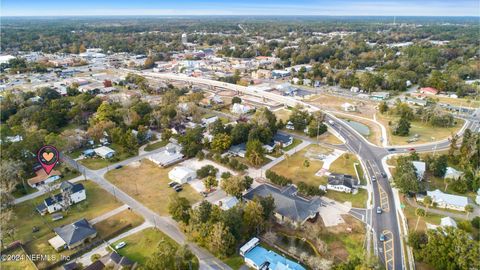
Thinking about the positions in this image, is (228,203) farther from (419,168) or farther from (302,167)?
(419,168)

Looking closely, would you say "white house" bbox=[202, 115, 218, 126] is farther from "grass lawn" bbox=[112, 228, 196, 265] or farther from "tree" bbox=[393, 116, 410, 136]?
"tree" bbox=[393, 116, 410, 136]

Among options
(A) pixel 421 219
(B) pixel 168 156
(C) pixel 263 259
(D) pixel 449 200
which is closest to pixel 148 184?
(B) pixel 168 156

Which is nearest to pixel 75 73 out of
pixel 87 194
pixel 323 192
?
pixel 87 194

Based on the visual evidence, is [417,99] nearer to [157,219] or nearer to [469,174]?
[469,174]

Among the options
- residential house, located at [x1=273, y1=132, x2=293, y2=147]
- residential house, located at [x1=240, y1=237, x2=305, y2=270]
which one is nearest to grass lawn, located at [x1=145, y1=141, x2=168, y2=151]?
residential house, located at [x1=273, y1=132, x2=293, y2=147]

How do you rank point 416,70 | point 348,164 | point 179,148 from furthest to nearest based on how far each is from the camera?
1. point 416,70
2. point 179,148
3. point 348,164

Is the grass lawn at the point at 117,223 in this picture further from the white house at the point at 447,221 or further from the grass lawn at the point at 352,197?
the white house at the point at 447,221

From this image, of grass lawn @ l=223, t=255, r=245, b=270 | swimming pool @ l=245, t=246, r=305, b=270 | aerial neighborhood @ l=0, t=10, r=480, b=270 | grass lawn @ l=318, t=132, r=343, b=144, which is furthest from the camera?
grass lawn @ l=318, t=132, r=343, b=144
